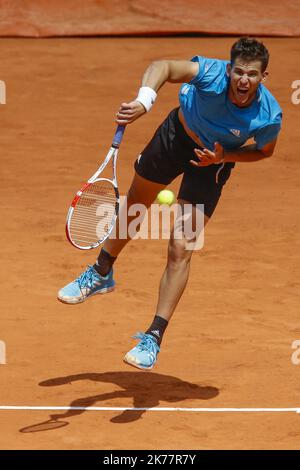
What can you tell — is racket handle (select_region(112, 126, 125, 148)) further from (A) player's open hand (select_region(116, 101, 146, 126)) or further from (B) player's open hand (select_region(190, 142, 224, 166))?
(B) player's open hand (select_region(190, 142, 224, 166))

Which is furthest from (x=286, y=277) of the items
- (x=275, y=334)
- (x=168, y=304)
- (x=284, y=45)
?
(x=284, y=45)

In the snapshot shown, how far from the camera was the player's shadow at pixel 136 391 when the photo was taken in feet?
25.4

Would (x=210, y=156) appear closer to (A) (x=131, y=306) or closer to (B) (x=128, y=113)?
(B) (x=128, y=113)

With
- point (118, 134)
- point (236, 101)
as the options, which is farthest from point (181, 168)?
point (118, 134)

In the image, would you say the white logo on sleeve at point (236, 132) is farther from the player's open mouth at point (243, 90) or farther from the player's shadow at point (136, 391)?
the player's shadow at point (136, 391)

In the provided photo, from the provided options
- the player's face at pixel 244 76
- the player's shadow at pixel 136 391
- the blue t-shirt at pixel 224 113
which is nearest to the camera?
the player's face at pixel 244 76

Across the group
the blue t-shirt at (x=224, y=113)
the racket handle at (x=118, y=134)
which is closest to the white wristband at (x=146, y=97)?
the racket handle at (x=118, y=134)

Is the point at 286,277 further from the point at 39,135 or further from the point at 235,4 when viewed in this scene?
the point at 235,4

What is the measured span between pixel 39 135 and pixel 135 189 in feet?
20.7

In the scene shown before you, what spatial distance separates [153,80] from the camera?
23.4 ft

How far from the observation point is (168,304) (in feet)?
25.6

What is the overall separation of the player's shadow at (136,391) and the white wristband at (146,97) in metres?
2.09

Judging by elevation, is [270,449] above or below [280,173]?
below

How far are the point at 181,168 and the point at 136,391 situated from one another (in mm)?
1589
